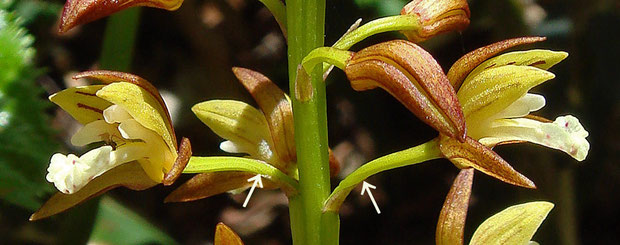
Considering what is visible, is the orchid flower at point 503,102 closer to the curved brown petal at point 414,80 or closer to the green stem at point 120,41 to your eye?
the curved brown petal at point 414,80

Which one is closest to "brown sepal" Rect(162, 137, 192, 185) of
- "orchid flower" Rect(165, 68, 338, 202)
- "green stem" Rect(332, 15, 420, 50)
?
"orchid flower" Rect(165, 68, 338, 202)

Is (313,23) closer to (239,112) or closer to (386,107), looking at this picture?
(239,112)

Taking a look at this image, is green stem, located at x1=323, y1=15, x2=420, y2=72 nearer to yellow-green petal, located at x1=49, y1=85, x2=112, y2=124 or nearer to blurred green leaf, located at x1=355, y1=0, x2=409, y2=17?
yellow-green petal, located at x1=49, y1=85, x2=112, y2=124

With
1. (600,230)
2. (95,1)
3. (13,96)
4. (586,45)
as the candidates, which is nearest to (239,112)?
(95,1)

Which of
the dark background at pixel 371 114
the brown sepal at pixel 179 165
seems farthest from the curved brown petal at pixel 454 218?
the dark background at pixel 371 114

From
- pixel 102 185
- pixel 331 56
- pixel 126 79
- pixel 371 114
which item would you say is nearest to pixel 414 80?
pixel 331 56
